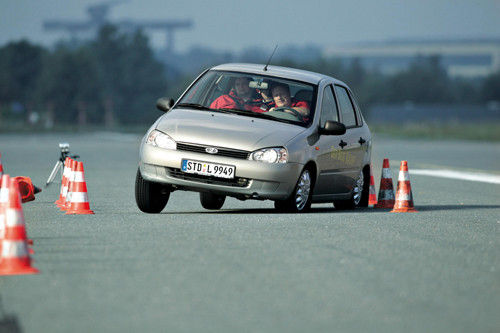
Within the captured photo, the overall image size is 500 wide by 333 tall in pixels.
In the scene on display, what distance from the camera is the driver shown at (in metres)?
12.4

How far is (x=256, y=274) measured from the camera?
746cm

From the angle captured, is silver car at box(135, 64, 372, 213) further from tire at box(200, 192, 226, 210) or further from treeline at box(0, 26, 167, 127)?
treeline at box(0, 26, 167, 127)

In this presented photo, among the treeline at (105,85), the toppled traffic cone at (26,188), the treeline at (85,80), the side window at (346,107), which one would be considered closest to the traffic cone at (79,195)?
the toppled traffic cone at (26,188)

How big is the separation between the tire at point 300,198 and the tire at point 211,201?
1497 millimetres

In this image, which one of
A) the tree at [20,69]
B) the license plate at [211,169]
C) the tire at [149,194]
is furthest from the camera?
the tree at [20,69]

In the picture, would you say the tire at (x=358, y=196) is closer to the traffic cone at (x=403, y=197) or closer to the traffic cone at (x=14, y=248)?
the traffic cone at (x=403, y=197)

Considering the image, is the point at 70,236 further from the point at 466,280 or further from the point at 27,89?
the point at 27,89

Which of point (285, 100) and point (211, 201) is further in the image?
point (211, 201)

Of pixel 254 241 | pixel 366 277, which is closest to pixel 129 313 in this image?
pixel 366 277

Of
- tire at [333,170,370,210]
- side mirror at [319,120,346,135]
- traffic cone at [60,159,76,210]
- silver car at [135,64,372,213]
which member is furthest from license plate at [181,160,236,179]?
tire at [333,170,370,210]

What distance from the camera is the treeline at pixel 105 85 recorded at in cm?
11119

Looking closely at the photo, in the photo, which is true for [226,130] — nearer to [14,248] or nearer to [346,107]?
[346,107]

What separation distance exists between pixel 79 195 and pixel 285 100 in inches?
103

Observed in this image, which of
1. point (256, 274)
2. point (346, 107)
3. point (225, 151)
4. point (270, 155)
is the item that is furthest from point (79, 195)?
point (256, 274)
